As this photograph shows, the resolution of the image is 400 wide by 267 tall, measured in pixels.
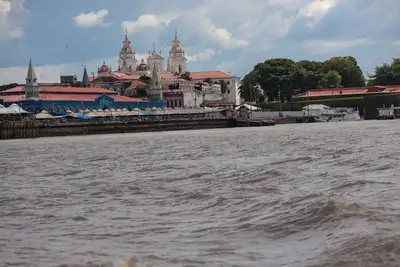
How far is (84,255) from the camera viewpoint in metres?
8.48

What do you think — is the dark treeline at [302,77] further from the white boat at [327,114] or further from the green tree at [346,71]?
the white boat at [327,114]

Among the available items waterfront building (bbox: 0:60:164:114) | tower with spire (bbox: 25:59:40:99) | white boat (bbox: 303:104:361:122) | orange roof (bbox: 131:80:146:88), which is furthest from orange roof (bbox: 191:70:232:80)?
tower with spire (bbox: 25:59:40:99)

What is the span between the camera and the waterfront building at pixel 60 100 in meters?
81.4

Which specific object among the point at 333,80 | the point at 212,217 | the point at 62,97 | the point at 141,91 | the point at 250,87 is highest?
the point at 333,80

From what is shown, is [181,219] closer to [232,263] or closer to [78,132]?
[232,263]

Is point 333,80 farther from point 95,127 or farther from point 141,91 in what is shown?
point 95,127

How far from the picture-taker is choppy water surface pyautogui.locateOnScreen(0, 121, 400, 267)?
8188 millimetres

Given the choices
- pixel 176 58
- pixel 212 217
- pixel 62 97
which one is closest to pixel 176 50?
pixel 176 58

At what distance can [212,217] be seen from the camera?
428 inches

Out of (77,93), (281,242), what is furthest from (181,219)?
(77,93)

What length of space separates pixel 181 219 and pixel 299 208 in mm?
1888

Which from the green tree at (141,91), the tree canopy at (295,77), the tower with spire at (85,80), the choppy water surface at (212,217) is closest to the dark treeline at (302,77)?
the tree canopy at (295,77)

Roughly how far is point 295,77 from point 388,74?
20.4 m

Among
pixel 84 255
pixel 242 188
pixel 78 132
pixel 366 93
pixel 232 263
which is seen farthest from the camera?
pixel 366 93
